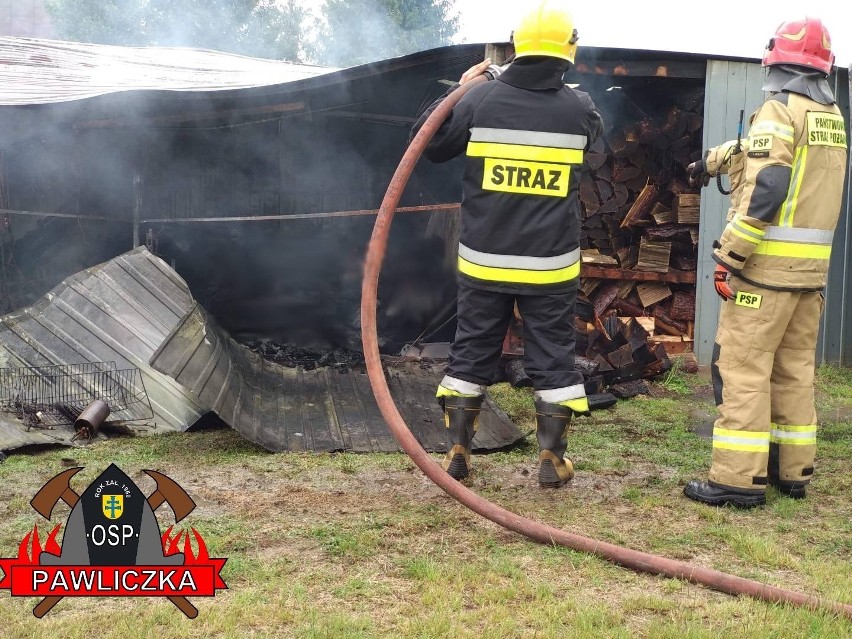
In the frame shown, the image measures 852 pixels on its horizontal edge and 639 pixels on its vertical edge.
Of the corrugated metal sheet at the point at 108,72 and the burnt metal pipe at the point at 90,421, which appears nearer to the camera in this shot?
the burnt metal pipe at the point at 90,421

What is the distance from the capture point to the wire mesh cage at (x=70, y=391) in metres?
5.11

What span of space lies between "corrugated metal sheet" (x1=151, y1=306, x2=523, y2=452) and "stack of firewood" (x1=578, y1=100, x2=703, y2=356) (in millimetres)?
2035

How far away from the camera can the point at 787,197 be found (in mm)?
3805

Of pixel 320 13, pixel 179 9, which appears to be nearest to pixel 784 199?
pixel 179 9

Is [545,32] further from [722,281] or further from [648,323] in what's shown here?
[648,323]

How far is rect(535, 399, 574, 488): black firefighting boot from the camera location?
397 cm

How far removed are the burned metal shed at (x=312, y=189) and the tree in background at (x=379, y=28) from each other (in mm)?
17018

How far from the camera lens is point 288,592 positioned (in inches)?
110

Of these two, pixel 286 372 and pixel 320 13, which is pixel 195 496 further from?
pixel 320 13

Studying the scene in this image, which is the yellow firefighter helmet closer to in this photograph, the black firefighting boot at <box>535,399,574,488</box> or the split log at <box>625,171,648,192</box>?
the black firefighting boot at <box>535,399,574,488</box>

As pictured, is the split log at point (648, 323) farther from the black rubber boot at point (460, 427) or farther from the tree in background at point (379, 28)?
the tree in background at point (379, 28)

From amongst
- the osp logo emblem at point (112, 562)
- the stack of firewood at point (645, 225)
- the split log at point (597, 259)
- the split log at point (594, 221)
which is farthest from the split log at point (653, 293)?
the osp logo emblem at point (112, 562)

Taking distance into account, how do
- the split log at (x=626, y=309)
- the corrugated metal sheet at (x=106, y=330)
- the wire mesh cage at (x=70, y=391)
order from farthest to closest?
the split log at (x=626, y=309)
the corrugated metal sheet at (x=106, y=330)
the wire mesh cage at (x=70, y=391)

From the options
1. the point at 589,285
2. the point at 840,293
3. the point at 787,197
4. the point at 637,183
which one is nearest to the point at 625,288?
the point at 589,285
